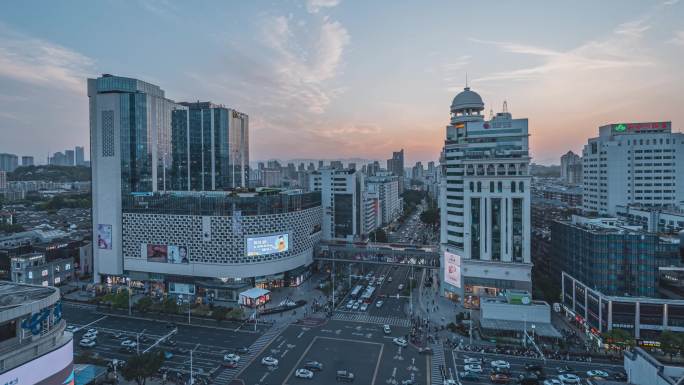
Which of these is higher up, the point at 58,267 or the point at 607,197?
the point at 607,197

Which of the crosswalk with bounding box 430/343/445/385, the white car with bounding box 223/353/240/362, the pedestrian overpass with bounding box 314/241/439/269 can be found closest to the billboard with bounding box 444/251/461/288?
the pedestrian overpass with bounding box 314/241/439/269

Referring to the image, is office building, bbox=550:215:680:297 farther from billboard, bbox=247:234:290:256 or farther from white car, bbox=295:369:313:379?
billboard, bbox=247:234:290:256

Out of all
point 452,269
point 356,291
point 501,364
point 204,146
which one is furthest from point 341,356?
point 204,146

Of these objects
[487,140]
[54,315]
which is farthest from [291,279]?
[54,315]

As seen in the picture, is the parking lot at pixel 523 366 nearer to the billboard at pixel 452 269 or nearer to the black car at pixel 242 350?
the billboard at pixel 452 269

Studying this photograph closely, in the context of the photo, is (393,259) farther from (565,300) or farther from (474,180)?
(565,300)

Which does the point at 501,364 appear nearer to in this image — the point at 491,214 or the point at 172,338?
the point at 491,214
